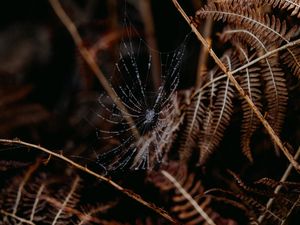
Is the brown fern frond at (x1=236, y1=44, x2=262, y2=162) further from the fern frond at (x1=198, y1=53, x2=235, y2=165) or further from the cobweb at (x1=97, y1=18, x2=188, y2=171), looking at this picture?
the cobweb at (x1=97, y1=18, x2=188, y2=171)

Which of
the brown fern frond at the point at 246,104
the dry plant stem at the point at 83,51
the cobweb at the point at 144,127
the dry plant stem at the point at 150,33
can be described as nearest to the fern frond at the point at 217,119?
the brown fern frond at the point at 246,104

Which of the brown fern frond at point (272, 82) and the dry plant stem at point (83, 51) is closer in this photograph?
the brown fern frond at point (272, 82)

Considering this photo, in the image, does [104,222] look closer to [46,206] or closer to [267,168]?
[46,206]

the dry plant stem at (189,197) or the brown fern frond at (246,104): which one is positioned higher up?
the brown fern frond at (246,104)

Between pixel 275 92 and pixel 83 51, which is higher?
pixel 275 92

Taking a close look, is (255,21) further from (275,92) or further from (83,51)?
(83,51)

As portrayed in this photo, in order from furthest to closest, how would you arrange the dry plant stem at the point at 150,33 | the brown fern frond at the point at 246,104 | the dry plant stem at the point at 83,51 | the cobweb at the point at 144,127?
the dry plant stem at the point at 150,33
the dry plant stem at the point at 83,51
the cobweb at the point at 144,127
the brown fern frond at the point at 246,104

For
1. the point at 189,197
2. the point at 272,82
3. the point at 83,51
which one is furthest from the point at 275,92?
the point at 83,51

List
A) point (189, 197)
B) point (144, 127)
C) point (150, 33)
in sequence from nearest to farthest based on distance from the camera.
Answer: point (189, 197)
point (144, 127)
point (150, 33)

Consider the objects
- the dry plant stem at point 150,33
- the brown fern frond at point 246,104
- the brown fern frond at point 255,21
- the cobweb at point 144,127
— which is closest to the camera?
the brown fern frond at point 255,21

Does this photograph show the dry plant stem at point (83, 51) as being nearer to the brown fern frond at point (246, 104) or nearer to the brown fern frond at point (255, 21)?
the brown fern frond at point (246, 104)

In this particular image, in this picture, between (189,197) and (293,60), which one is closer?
(293,60)

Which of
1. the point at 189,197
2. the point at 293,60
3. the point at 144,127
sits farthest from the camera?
the point at 144,127
